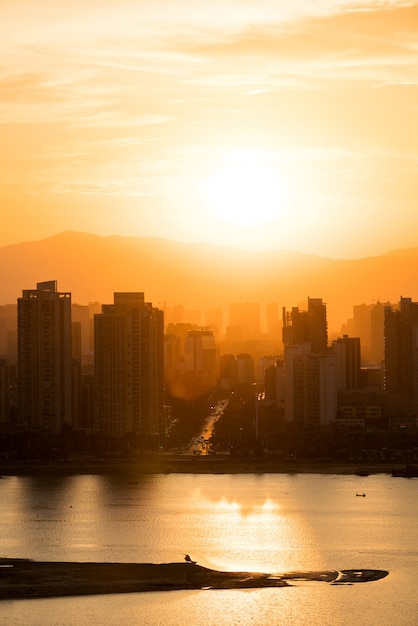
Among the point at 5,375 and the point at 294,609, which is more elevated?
the point at 5,375

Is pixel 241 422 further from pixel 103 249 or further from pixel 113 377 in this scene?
pixel 103 249

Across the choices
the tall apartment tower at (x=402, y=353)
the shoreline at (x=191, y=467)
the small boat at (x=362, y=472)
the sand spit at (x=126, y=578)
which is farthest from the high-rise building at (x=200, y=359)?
the sand spit at (x=126, y=578)

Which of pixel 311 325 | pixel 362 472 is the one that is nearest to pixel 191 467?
pixel 362 472

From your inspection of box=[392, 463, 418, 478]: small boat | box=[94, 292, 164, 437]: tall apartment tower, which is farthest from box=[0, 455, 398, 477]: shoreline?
box=[94, 292, 164, 437]: tall apartment tower

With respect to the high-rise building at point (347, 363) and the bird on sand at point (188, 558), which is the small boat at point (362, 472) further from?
the bird on sand at point (188, 558)

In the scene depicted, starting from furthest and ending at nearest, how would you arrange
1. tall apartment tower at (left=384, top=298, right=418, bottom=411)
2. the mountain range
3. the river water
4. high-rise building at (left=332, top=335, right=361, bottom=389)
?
the mountain range → high-rise building at (left=332, top=335, right=361, bottom=389) → tall apartment tower at (left=384, top=298, right=418, bottom=411) → the river water

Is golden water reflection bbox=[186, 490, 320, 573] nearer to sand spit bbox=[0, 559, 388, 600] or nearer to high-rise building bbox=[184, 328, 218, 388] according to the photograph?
sand spit bbox=[0, 559, 388, 600]

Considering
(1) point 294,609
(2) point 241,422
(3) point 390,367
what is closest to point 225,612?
(1) point 294,609
